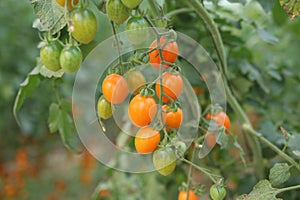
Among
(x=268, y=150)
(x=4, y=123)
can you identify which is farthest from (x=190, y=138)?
(x=4, y=123)

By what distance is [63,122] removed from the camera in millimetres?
1081

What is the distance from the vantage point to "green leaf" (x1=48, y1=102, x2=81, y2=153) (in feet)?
3.49

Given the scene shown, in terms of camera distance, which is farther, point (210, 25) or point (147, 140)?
point (210, 25)

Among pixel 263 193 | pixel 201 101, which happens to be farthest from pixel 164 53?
pixel 201 101

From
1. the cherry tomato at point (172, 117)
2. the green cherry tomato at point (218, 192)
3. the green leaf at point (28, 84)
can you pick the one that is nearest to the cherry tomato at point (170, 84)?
the cherry tomato at point (172, 117)

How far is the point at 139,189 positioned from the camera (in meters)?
1.46

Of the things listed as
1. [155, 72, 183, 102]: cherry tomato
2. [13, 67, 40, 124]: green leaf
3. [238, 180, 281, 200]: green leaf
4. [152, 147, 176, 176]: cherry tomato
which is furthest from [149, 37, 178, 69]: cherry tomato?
[13, 67, 40, 124]: green leaf

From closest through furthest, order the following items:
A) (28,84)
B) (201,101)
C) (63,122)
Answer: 1. (28,84)
2. (63,122)
3. (201,101)

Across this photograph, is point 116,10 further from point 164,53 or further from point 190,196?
point 190,196

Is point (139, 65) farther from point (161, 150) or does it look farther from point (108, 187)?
point (108, 187)

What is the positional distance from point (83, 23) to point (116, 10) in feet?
0.16

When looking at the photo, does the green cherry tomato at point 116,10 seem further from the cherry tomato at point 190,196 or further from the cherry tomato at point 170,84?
the cherry tomato at point 190,196

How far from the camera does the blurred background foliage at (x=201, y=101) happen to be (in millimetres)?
1203

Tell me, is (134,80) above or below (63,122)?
above
